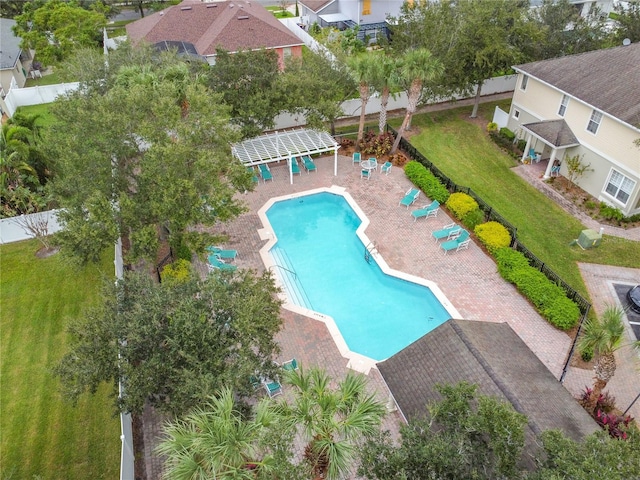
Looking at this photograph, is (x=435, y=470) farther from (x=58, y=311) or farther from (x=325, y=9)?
(x=325, y=9)

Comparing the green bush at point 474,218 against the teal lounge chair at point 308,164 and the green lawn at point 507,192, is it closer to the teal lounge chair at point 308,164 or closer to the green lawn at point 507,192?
the green lawn at point 507,192

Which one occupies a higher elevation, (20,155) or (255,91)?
(255,91)

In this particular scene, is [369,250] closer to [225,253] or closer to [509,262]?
[509,262]

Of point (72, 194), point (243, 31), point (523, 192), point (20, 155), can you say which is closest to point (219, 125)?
Answer: point (72, 194)

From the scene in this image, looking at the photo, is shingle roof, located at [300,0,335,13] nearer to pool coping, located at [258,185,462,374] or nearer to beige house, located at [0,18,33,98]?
beige house, located at [0,18,33,98]

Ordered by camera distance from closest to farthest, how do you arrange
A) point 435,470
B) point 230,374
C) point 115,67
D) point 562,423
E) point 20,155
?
point 435,470 → point 230,374 → point 562,423 → point 20,155 → point 115,67

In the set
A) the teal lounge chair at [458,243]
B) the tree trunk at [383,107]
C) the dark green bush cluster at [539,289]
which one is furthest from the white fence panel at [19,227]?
the dark green bush cluster at [539,289]
